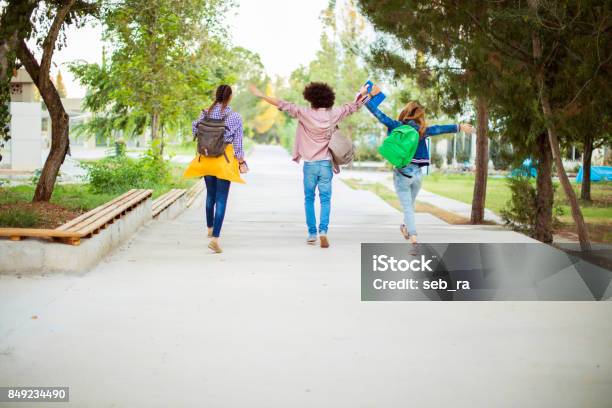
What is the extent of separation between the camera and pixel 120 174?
54.1 feet

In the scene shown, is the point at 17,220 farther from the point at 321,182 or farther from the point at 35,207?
the point at 321,182

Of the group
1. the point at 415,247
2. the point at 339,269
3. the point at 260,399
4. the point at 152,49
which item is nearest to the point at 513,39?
the point at 415,247

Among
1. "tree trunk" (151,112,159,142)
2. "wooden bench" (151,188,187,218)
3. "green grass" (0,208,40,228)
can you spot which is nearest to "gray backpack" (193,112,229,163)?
"green grass" (0,208,40,228)

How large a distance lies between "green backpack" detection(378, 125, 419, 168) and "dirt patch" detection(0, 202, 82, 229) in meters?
3.73

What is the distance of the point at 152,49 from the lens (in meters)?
20.7

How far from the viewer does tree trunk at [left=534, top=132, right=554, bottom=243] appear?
13.8 m

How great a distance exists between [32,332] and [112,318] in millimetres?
603

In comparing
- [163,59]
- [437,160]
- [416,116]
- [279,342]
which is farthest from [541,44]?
[437,160]

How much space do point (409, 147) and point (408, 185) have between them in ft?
1.67

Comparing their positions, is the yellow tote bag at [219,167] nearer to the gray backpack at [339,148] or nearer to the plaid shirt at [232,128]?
the plaid shirt at [232,128]

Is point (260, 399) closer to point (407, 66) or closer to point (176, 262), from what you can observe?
point (176, 262)

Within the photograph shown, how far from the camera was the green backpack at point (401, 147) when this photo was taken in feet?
31.9
